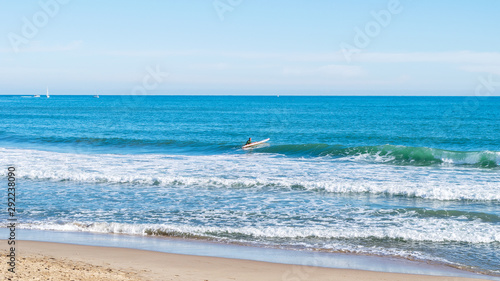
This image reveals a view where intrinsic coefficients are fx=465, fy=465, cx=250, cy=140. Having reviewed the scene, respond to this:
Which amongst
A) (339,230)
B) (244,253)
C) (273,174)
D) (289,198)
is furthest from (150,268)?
(273,174)

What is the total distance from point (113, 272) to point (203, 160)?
57.1ft

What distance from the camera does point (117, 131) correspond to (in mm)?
46188

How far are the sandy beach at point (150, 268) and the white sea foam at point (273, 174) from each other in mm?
8502

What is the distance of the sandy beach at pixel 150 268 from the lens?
8.39 m

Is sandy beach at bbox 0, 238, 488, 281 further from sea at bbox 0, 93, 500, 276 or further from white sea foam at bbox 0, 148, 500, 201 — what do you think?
white sea foam at bbox 0, 148, 500, 201

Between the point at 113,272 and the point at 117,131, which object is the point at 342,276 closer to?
the point at 113,272

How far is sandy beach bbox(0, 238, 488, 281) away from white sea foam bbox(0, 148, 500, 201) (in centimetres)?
850

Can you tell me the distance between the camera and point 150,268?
9242mm

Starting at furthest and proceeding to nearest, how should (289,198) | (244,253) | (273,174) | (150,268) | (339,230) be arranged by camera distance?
(273,174)
(289,198)
(339,230)
(244,253)
(150,268)

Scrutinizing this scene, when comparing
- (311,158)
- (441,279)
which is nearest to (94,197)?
(441,279)

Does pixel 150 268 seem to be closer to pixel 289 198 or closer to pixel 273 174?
pixel 289 198

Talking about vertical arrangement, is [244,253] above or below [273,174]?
below

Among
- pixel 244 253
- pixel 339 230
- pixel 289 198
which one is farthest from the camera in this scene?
pixel 289 198

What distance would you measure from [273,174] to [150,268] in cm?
1219
